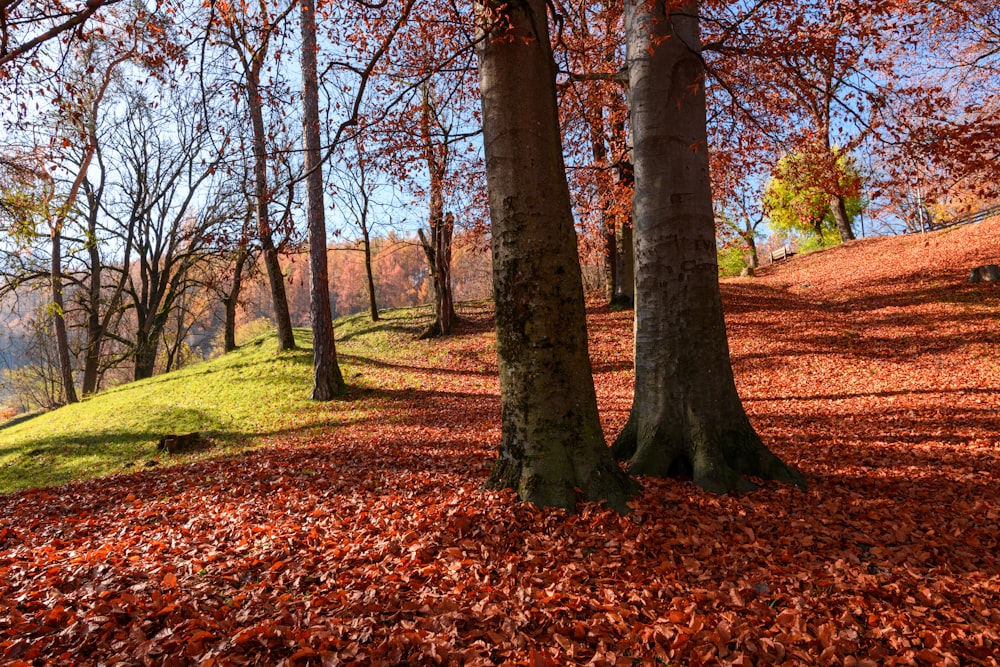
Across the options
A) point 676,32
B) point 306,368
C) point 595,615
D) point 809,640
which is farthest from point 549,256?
point 306,368

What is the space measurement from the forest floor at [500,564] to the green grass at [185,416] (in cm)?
339

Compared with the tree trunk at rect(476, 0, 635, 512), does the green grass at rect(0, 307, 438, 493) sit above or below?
below

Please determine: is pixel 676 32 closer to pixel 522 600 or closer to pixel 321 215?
pixel 522 600

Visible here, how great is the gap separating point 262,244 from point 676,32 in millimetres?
4930

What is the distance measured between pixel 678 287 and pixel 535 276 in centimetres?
182

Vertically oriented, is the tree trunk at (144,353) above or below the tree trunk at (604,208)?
below

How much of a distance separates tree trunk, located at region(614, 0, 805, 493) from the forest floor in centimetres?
43

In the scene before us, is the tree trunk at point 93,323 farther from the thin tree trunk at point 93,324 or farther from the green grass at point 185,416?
the green grass at point 185,416

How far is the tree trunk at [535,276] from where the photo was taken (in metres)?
3.71

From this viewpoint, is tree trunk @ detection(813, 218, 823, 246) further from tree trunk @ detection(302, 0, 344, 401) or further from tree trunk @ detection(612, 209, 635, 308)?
tree trunk @ detection(302, 0, 344, 401)

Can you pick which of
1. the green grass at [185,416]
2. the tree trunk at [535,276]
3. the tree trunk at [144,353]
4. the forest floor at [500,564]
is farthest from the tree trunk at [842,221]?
the tree trunk at [144,353]

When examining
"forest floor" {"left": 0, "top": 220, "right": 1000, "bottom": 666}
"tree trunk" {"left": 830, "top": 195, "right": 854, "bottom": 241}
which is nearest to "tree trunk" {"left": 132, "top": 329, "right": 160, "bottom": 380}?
"forest floor" {"left": 0, "top": 220, "right": 1000, "bottom": 666}

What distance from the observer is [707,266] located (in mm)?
4828

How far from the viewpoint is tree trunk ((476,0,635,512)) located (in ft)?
12.2
